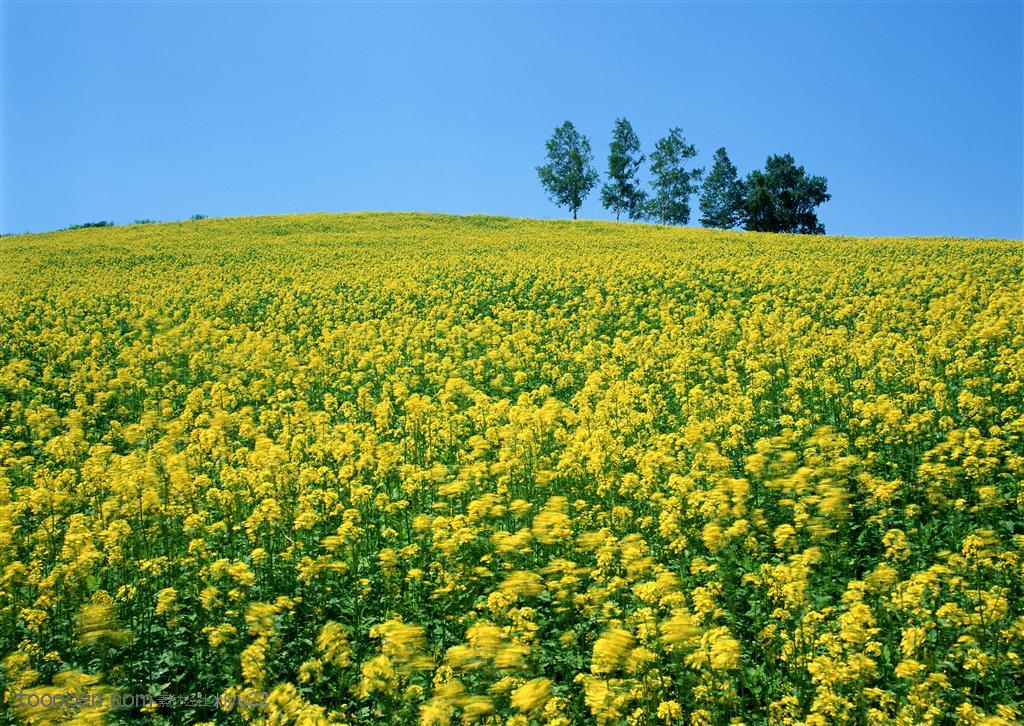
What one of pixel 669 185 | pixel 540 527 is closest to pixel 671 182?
pixel 669 185

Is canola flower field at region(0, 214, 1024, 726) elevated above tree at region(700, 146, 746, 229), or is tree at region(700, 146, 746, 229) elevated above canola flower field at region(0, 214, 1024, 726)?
tree at region(700, 146, 746, 229)

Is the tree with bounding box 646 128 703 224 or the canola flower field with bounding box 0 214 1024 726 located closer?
the canola flower field with bounding box 0 214 1024 726

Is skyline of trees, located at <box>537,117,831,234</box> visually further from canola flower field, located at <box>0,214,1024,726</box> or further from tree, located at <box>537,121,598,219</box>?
canola flower field, located at <box>0,214,1024,726</box>

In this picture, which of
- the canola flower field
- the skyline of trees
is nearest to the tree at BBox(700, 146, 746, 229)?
the skyline of trees

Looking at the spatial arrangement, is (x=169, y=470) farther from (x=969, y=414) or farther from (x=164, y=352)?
(x=969, y=414)

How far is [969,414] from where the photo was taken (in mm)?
9227

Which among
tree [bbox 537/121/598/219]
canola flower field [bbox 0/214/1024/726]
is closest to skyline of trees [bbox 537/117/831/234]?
tree [bbox 537/121/598/219]

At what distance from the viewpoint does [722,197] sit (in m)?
84.9

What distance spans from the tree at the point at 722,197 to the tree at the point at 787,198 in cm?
427

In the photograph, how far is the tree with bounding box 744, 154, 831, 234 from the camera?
77.8 meters

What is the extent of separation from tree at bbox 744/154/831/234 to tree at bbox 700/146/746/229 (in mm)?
4275

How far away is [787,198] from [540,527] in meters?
82.1

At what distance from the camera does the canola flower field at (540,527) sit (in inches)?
191

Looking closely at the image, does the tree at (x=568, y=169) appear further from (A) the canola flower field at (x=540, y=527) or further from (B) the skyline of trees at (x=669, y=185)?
(A) the canola flower field at (x=540, y=527)
